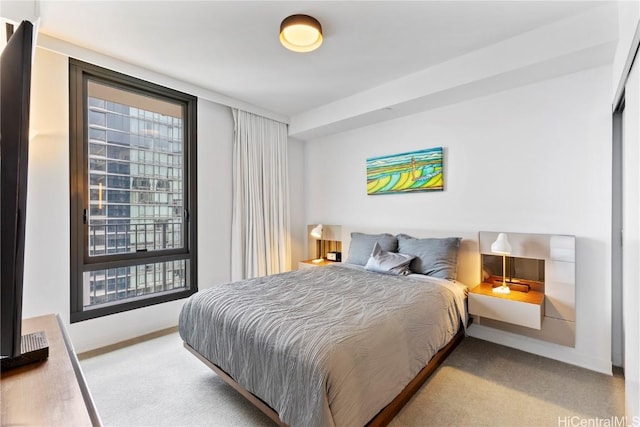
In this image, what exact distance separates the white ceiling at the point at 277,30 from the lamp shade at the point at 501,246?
65.6 inches

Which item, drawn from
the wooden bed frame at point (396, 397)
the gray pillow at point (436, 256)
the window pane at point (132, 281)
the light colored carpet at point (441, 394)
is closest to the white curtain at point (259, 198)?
the window pane at point (132, 281)

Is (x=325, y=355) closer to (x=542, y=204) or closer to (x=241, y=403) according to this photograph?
(x=241, y=403)

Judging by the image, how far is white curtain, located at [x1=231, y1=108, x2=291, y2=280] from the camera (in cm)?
374

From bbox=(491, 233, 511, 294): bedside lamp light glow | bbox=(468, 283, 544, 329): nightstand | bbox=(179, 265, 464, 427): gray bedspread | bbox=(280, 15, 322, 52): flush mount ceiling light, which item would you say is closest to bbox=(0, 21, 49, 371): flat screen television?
bbox=(179, 265, 464, 427): gray bedspread

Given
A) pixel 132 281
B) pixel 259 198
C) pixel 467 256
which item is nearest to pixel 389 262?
pixel 467 256

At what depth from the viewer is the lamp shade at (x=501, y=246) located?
2572 millimetres

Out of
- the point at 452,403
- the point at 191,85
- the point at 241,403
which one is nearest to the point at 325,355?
the point at 241,403

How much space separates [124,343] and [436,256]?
3.16m

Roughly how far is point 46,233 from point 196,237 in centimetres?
129

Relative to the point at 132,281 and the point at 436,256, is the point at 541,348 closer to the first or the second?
the point at 436,256

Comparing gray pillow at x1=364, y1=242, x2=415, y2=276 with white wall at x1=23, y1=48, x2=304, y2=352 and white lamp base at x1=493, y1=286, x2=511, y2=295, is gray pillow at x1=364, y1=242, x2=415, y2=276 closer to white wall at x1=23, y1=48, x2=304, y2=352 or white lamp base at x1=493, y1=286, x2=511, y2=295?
white lamp base at x1=493, y1=286, x2=511, y2=295

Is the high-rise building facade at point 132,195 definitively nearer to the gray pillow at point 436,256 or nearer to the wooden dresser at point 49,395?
the wooden dresser at point 49,395

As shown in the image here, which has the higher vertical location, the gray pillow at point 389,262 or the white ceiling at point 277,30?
the white ceiling at point 277,30

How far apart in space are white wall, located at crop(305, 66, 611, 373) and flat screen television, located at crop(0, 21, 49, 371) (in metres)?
3.26
